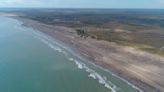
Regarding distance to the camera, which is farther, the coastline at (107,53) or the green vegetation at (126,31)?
the green vegetation at (126,31)

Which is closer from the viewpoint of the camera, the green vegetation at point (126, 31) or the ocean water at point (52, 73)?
the ocean water at point (52, 73)

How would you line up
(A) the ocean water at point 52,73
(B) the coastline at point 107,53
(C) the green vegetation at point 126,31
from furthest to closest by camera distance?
(C) the green vegetation at point 126,31, (B) the coastline at point 107,53, (A) the ocean water at point 52,73

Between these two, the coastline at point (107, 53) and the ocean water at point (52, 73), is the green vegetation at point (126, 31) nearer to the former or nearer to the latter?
the coastline at point (107, 53)

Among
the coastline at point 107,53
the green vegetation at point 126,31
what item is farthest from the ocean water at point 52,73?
the green vegetation at point 126,31

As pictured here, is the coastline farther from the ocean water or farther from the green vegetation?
the green vegetation

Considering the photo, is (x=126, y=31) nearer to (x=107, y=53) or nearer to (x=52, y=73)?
(x=107, y=53)

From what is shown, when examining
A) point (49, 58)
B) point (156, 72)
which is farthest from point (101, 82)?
point (49, 58)

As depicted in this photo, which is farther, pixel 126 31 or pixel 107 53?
pixel 126 31

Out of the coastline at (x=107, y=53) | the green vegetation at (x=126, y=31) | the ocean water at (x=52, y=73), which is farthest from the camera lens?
the green vegetation at (x=126, y=31)

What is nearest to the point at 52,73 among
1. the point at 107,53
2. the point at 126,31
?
the point at 107,53

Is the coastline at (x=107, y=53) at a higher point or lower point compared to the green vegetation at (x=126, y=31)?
higher
